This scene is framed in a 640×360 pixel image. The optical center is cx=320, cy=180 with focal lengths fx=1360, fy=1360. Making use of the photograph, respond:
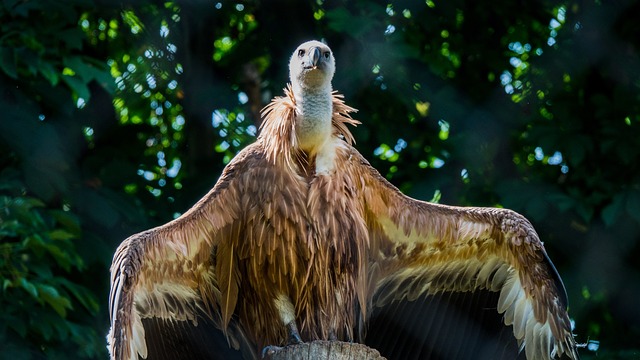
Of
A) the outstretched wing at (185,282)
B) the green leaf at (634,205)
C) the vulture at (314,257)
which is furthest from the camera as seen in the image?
the green leaf at (634,205)

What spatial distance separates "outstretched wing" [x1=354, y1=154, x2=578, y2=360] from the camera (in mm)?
5785

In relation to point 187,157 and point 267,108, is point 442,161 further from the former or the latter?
point 267,108

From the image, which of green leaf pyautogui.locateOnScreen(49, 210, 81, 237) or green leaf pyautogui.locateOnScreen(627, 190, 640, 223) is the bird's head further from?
green leaf pyautogui.locateOnScreen(627, 190, 640, 223)

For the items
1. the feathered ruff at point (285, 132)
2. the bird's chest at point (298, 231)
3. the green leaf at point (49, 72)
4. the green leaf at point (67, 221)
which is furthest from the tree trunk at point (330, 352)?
the green leaf at point (49, 72)

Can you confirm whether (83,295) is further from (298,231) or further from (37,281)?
(298,231)

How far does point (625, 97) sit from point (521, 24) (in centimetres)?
96

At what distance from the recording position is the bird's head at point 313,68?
5766 millimetres

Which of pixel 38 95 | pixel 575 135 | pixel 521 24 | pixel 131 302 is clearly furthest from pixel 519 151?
pixel 131 302

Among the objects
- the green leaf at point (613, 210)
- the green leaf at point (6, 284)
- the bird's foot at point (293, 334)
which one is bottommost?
the bird's foot at point (293, 334)

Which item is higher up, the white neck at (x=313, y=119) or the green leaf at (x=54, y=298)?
the white neck at (x=313, y=119)

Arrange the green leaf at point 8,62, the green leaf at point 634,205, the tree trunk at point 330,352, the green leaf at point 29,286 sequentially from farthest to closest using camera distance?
the green leaf at point 634,205 < the green leaf at point 8,62 < the green leaf at point 29,286 < the tree trunk at point 330,352

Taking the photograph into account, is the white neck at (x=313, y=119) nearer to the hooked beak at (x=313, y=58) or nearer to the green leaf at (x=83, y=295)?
the hooked beak at (x=313, y=58)

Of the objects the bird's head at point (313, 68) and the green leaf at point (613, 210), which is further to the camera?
the green leaf at point (613, 210)

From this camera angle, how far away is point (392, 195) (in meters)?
5.88
